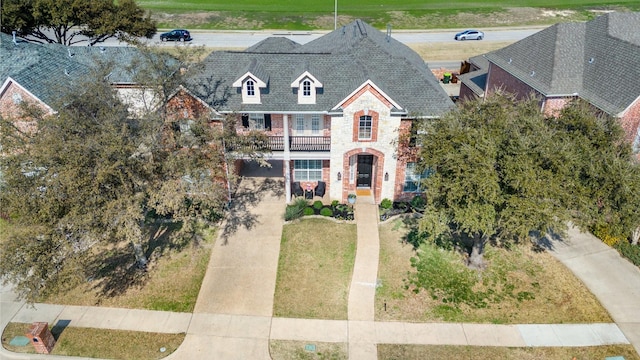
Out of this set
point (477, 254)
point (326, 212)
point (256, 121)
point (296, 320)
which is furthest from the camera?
point (256, 121)

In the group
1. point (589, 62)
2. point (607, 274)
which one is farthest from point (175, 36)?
point (607, 274)

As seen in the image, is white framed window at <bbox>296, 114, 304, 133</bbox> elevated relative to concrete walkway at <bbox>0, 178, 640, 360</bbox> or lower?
elevated

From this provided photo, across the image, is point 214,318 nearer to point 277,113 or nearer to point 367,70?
point 277,113

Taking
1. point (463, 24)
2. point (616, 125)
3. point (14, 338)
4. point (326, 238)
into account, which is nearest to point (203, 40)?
point (463, 24)

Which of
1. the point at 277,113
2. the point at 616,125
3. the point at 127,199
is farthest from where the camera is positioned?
the point at 277,113

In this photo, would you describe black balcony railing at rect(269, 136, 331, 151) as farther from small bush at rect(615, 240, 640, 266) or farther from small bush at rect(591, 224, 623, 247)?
small bush at rect(615, 240, 640, 266)

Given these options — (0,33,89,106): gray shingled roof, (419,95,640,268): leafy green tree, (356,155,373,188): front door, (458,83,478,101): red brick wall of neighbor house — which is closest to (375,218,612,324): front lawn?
(419,95,640,268): leafy green tree

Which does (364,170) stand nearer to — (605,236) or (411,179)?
(411,179)
